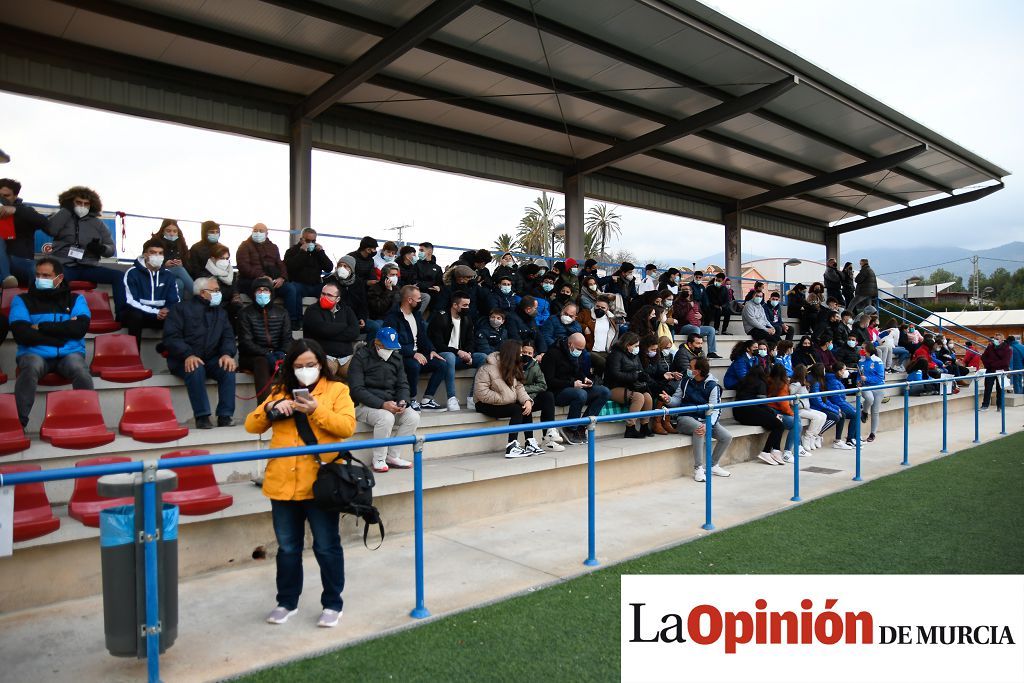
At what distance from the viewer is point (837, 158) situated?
18641 millimetres

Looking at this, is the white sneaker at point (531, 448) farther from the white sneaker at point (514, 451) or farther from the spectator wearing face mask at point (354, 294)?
the spectator wearing face mask at point (354, 294)

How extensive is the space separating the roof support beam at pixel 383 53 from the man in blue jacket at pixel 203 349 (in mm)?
5458

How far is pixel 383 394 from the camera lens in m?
7.35

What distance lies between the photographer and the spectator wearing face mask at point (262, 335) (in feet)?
23.9

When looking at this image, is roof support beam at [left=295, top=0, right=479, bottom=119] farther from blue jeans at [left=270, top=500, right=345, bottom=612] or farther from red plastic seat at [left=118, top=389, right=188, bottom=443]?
blue jeans at [left=270, top=500, right=345, bottom=612]

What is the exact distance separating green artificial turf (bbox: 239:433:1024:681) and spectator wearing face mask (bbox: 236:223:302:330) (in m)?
5.48

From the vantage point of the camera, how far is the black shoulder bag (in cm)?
416

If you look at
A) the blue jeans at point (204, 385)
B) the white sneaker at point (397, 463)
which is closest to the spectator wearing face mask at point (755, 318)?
the white sneaker at point (397, 463)

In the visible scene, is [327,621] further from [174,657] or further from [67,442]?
[67,442]

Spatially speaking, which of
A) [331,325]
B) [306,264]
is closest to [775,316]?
[306,264]

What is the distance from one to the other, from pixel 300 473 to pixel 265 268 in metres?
5.32

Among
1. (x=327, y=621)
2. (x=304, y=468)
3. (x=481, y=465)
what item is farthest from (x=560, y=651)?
(x=481, y=465)

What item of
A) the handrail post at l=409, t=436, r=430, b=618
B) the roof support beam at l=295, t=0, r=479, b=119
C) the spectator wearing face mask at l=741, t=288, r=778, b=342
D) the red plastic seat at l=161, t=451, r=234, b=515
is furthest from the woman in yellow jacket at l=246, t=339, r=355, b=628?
the spectator wearing face mask at l=741, t=288, r=778, b=342

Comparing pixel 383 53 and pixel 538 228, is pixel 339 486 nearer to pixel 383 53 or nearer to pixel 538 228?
pixel 383 53
